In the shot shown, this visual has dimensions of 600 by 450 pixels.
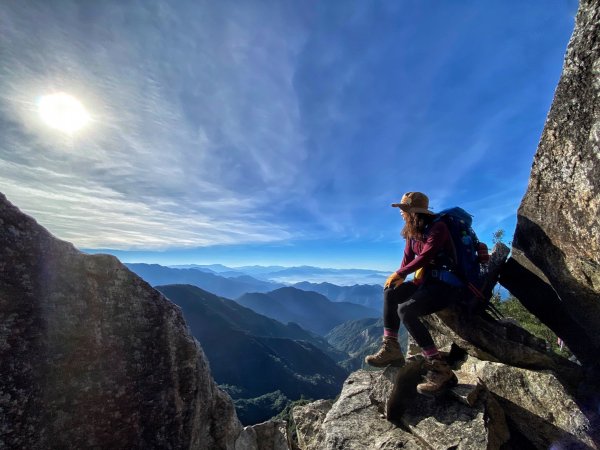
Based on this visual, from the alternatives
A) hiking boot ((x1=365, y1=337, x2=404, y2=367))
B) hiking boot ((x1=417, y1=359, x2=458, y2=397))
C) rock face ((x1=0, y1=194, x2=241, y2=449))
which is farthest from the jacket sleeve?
rock face ((x1=0, y1=194, x2=241, y2=449))

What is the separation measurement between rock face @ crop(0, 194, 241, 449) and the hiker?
629cm

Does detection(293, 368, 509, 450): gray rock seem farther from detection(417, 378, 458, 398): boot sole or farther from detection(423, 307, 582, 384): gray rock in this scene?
detection(423, 307, 582, 384): gray rock

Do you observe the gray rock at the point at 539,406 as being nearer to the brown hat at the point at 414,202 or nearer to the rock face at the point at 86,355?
the brown hat at the point at 414,202

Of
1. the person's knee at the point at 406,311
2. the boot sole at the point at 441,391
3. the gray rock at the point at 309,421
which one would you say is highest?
the person's knee at the point at 406,311

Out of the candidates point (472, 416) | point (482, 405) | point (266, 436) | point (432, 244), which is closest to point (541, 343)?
point (482, 405)

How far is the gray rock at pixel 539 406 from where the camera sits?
8.75 metres

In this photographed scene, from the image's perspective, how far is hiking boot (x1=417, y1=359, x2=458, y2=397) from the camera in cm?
972

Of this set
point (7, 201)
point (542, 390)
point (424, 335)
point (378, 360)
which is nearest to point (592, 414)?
point (542, 390)

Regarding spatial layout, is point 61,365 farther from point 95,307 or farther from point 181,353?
point 181,353

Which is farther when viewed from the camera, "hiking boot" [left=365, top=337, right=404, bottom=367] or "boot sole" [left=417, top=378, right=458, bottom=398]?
"hiking boot" [left=365, top=337, right=404, bottom=367]

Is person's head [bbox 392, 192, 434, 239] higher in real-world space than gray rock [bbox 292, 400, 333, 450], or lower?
higher

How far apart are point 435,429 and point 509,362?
13.6ft

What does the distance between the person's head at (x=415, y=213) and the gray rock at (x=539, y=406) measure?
552 centimetres

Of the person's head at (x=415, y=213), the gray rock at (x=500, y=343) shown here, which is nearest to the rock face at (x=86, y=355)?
the person's head at (x=415, y=213)
